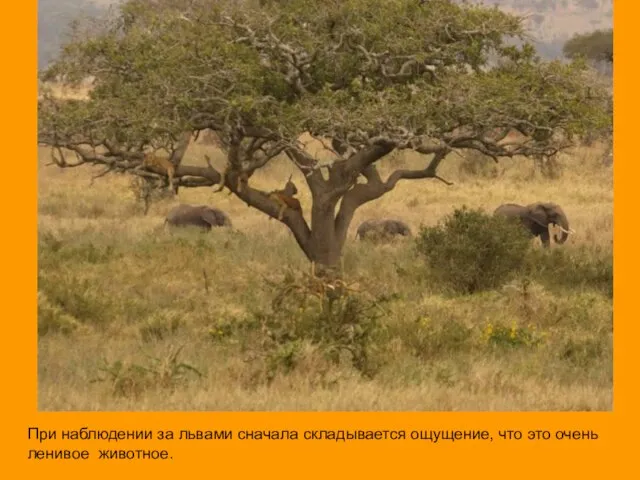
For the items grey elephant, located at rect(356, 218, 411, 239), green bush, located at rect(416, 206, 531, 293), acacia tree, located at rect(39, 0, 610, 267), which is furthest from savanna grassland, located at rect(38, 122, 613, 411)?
acacia tree, located at rect(39, 0, 610, 267)

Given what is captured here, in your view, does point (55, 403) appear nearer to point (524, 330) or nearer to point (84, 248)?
point (524, 330)

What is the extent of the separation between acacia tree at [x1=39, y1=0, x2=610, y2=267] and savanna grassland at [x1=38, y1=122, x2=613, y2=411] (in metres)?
1.55

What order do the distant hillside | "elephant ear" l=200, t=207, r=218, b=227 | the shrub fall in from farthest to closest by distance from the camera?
the distant hillside < "elephant ear" l=200, t=207, r=218, b=227 < the shrub

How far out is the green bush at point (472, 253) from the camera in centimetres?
1598

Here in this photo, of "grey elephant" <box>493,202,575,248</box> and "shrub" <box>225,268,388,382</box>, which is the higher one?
"grey elephant" <box>493,202,575,248</box>

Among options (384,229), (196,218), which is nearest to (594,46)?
(384,229)

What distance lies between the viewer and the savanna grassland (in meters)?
8.48

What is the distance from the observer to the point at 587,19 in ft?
472

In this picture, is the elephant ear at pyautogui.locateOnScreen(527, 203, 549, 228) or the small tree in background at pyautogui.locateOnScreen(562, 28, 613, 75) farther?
the small tree in background at pyautogui.locateOnScreen(562, 28, 613, 75)

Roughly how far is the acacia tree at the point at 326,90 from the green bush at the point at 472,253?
1.04m

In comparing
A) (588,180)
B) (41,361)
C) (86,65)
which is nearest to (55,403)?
(41,361)

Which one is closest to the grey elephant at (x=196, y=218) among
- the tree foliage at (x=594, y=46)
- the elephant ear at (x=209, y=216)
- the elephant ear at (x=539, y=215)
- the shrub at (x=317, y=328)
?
the elephant ear at (x=209, y=216)

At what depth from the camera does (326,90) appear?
15.5 metres

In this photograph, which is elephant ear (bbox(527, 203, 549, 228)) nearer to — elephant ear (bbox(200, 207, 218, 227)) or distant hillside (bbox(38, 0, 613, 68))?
elephant ear (bbox(200, 207, 218, 227))
